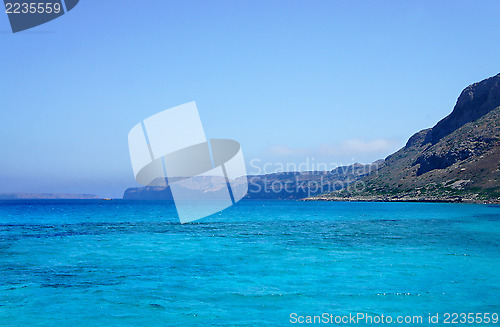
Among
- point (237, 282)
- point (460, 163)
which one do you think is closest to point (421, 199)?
point (460, 163)

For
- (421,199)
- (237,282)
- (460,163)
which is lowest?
(421,199)

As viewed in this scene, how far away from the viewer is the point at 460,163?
14038cm

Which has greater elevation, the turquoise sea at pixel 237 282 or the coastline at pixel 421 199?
the turquoise sea at pixel 237 282

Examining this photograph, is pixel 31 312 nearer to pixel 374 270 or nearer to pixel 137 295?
pixel 137 295

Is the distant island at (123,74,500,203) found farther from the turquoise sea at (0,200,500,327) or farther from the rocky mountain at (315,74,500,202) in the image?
the turquoise sea at (0,200,500,327)

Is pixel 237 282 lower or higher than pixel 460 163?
higher

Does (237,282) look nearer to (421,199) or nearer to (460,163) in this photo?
(421,199)

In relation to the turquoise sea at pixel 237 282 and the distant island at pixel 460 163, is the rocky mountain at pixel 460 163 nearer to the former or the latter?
the distant island at pixel 460 163

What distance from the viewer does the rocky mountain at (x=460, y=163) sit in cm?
12112

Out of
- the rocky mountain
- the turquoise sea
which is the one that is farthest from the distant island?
the turquoise sea

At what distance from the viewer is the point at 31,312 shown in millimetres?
13727

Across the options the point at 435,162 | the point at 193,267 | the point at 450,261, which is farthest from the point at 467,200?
the point at 193,267

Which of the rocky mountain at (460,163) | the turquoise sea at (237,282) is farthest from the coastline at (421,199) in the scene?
the turquoise sea at (237,282)

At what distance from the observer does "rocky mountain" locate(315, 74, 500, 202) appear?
121 metres
